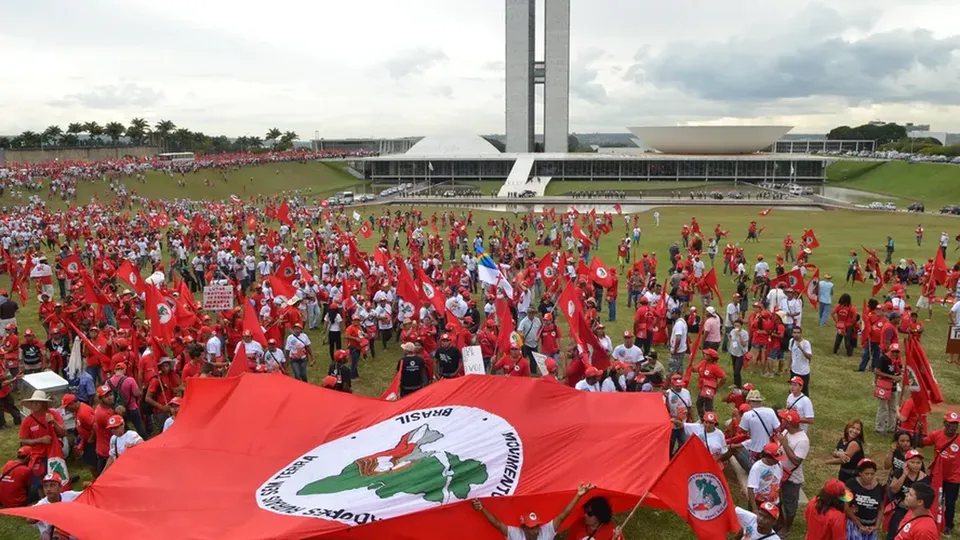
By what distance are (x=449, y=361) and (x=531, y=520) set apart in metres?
5.31

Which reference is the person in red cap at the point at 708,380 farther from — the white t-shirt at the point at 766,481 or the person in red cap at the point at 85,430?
the person in red cap at the point at 85,430

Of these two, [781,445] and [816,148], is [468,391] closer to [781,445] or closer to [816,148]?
[781,445]

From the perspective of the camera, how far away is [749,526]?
5.56m

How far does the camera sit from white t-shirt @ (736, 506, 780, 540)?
5.31 metres

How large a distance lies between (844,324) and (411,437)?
10.8m

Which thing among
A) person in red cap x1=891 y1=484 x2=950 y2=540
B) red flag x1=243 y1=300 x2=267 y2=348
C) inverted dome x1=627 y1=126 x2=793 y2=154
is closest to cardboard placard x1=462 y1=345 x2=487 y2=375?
red flag x1=243 y1=300 x2=267 y2=348

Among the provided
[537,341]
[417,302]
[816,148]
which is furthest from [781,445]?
[816,148]

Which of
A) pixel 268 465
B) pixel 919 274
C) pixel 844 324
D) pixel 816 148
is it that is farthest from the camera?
pixel 816 148

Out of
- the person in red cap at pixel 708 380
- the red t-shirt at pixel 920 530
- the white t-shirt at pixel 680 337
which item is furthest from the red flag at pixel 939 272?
the red t-shirt at pixel 920 530

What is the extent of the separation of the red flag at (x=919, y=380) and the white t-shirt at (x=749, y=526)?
4416 millimetres

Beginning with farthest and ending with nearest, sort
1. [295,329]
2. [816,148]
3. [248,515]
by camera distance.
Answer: [816,148], [295,329], [248,515]

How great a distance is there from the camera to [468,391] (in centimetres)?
768

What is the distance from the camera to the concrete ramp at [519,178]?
68.8 m

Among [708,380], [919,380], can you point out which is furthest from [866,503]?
[919,380]
